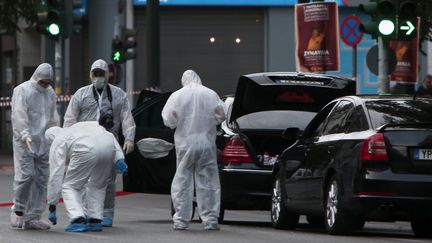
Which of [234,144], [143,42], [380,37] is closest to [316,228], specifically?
[234,144]

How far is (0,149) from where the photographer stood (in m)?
41.4

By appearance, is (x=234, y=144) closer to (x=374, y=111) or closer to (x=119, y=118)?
(x=119, y=118)

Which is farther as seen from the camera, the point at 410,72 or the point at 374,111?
the point at 410,72

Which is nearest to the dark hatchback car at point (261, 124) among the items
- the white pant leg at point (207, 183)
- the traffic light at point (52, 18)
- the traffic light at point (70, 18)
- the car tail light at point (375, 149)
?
the white pant leg at point (207, 183)

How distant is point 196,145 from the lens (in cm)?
1509

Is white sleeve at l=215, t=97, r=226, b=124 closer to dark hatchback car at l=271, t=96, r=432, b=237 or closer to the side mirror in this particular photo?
the side mirror

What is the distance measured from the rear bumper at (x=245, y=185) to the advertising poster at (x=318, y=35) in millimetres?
6784

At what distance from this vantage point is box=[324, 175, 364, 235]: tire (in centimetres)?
1377

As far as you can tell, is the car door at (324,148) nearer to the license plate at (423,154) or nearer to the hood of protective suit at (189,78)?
the license plate at (423,154)

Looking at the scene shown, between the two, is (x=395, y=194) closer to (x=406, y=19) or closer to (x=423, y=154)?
(x=423, y=154)

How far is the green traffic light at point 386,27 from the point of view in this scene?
66.6 feet

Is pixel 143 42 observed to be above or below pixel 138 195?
above

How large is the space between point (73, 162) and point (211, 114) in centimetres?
161

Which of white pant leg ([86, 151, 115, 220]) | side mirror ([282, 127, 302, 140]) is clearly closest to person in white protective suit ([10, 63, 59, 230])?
white pant leg ([86, 151, 115, 220])
